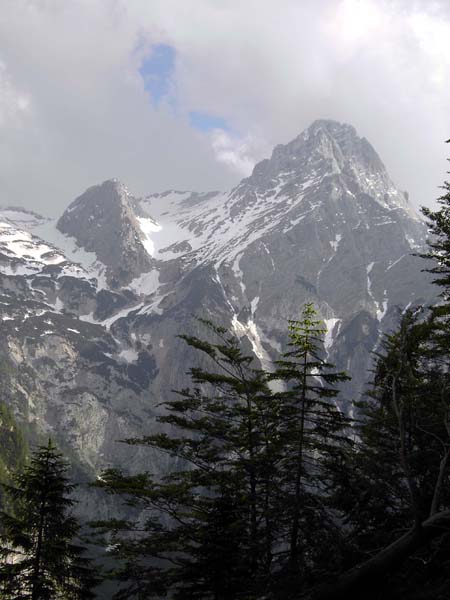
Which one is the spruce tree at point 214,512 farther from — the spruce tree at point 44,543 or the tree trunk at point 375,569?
the tree trunk at point 375,569

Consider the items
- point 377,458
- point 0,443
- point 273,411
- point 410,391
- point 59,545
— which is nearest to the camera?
point 410,391

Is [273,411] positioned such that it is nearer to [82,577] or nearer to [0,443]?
[82,577]

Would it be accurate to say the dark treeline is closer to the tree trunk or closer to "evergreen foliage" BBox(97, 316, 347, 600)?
"evergreen foliage" BBox(97, 316, 347, 600)

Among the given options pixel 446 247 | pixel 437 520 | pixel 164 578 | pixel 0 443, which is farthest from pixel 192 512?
pixel 0 443

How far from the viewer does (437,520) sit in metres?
6.99

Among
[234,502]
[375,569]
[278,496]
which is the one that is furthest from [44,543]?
[375,569]

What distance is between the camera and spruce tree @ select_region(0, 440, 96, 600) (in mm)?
20812

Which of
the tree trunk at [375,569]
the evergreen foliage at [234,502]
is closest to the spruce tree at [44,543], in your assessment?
the evergreen foliage at [234,502]

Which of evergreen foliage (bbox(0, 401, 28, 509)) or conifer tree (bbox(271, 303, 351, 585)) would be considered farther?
evergreen foliage (bbox(0, 401, 28, 509))

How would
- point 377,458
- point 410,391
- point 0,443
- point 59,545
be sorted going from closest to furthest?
point 410,391
point 377,458
point 59,545
point 0,443

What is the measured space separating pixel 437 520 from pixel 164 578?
11.1m

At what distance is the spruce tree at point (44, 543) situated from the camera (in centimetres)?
2081

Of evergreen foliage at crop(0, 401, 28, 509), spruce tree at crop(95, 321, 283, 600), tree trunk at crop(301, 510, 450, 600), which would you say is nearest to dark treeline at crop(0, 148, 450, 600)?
spruce tree at crop(95, 321, 283, 600)

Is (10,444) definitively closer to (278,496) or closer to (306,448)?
(306,448)
